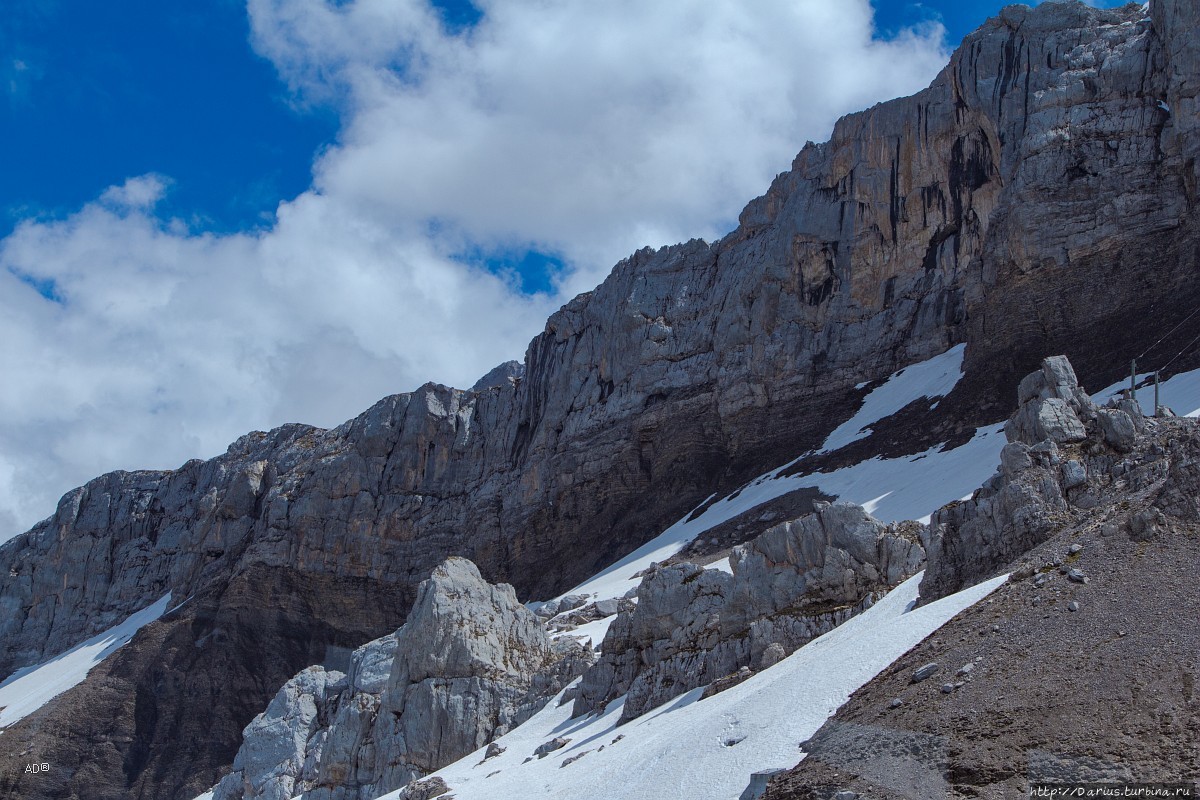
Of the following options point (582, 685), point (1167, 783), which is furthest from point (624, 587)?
point (1167, 783)

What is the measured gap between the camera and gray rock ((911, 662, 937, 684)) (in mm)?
18078

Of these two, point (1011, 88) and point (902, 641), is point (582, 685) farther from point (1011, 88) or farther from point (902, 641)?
point (1011, 88)

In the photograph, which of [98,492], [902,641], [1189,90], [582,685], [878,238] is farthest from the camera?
[98,492]

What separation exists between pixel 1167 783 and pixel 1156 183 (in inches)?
1957

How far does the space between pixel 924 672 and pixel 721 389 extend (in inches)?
2294

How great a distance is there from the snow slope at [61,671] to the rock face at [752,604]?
2299 inches

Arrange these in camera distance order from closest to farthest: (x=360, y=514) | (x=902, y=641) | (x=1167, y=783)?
(x=1167, y=783), (x=902, y=641), (x=360, y=514)

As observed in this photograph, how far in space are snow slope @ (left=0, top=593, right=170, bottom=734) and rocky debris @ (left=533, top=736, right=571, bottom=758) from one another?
59382 mm

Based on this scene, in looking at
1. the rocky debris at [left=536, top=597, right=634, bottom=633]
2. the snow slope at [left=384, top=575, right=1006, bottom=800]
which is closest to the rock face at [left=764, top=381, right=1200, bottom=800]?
the snow slope at [left=384, top=575, right=1006, bottom=800]

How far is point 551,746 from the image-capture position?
1256 inches

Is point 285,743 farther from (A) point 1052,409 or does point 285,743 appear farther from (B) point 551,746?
(A) point 1052,409

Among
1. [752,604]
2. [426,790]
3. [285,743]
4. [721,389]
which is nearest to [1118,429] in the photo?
[752,604]

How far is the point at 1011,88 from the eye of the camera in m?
65.4

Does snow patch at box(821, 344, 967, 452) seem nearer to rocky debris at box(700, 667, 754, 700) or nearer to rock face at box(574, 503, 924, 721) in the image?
rock face at box(574, 503, 924, 721)
